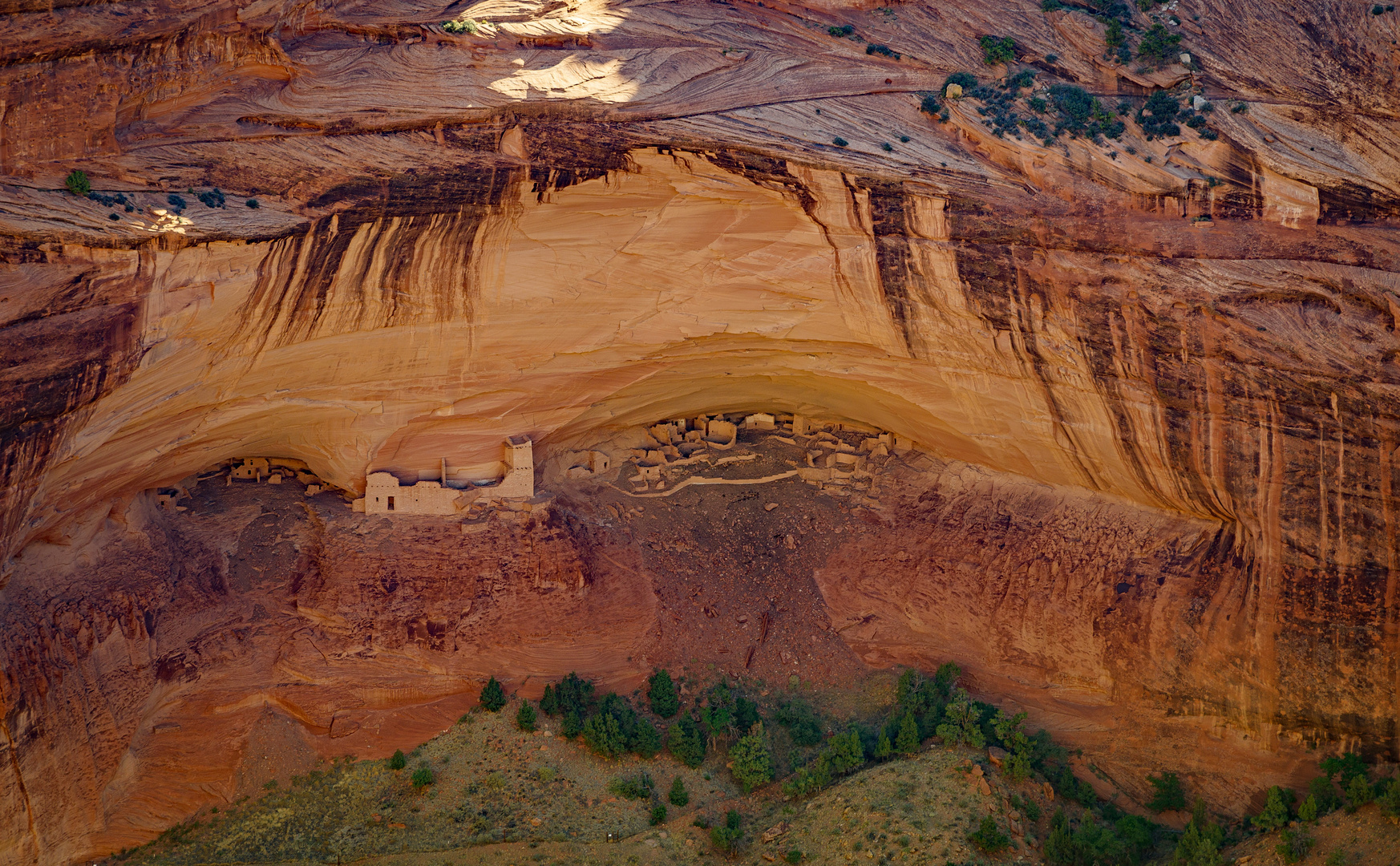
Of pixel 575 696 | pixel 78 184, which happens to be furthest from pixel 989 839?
pixel 78 184

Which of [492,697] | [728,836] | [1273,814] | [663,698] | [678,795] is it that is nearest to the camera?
[1273,814]

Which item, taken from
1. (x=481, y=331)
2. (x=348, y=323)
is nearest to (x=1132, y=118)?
(x=481, y=331)

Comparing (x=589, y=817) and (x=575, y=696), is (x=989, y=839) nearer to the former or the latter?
(x=589, y=817)

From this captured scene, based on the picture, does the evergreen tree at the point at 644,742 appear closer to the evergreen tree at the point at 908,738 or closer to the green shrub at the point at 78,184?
the evergreen tree at the point at 908,738

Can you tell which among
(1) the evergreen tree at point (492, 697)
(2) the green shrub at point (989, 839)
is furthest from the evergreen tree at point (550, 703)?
(2) the green shrub at point (989, 839)

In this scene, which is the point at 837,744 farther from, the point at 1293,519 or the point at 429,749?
the point at 1293,519
